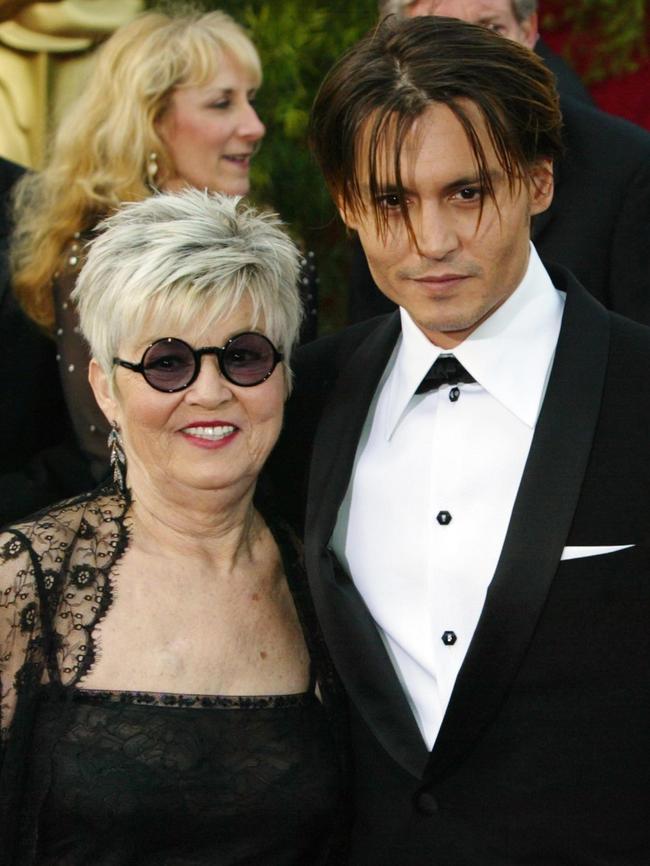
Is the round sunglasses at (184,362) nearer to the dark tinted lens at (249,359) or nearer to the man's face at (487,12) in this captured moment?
the dark tinted lens at (249,359)

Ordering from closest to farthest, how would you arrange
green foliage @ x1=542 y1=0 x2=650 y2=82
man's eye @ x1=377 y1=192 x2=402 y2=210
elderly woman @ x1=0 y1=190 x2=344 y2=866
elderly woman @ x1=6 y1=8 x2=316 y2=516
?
1. man's eye @ x1=377 y1=192 x2=402 y2=210
2. elderly woman @ x1=0 y1=190 x2=344 y2=866
3. elderly woman @ x1=6 y1=8 x2=316 y2=516
4. green foliage @ x1=542 y1=0 x2=650 y2=82

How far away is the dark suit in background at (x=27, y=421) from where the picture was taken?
3.85 metres

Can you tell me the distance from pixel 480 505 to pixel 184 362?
1.93 ft

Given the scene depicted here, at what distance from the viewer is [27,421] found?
3.96m

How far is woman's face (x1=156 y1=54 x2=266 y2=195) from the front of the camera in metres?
4.19

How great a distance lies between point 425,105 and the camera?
8.05 ft

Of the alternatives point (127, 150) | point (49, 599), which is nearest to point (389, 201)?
point (49, 599)

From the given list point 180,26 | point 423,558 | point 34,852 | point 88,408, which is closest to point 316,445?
point 423,558

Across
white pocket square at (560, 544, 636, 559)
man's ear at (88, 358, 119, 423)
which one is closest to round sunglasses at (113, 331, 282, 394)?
man's ear at (88, 358, 119, 423)

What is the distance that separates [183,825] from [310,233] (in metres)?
3.01

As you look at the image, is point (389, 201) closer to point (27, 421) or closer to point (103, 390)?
point (103, 390)

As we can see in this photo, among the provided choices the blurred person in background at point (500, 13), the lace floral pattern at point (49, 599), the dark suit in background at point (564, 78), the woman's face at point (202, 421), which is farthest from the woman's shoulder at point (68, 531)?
the dark suit in background at point (564, 78)

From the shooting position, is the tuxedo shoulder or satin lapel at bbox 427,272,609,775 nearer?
satin lapel at bbox 427,272,609,775

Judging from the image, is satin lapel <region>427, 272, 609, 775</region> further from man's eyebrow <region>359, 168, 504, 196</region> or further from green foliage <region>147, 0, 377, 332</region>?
green foliage <region>147, 0, 377, 332</region>
